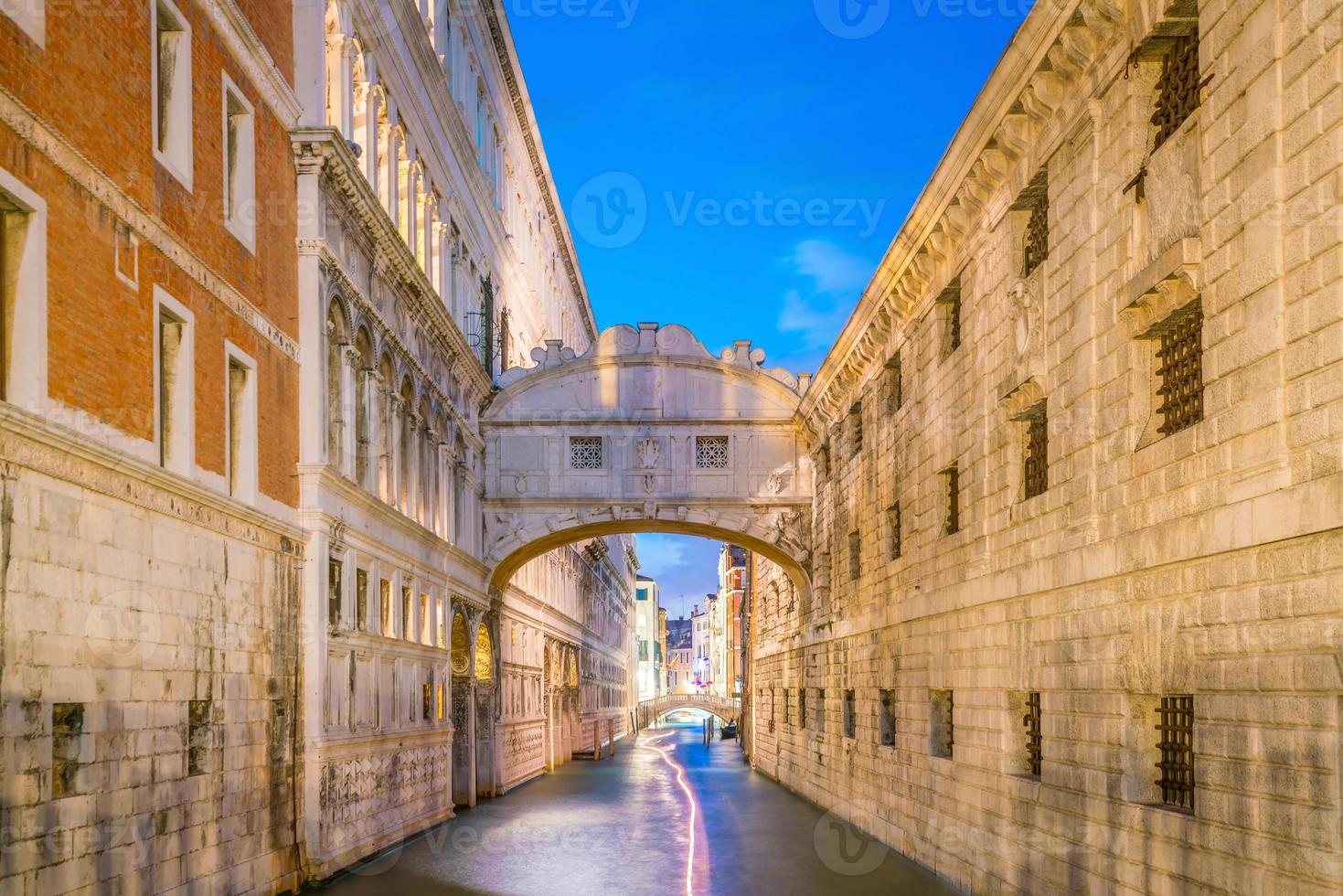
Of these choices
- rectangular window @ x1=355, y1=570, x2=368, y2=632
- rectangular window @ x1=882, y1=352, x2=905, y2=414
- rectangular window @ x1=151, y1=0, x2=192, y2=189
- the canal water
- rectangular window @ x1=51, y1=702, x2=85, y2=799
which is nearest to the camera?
rectangular window @ x1=51, y1=702, x2=85, y2=799

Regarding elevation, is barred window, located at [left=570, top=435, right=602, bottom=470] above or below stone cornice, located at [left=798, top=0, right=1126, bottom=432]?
below

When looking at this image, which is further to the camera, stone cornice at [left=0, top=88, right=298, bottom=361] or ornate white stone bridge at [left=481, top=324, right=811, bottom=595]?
ornate white stone bridge at [left=481, top=324, right=811, bottom=595]

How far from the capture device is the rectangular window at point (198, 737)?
14.1 m

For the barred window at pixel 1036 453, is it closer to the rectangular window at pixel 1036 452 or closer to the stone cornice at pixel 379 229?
the rectangular window at pixel 1036 452

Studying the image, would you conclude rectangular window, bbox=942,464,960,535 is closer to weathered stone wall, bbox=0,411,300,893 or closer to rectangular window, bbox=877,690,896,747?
rectangular window, bbox=877,690,896,747

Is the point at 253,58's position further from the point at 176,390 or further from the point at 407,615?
the point at 407,615

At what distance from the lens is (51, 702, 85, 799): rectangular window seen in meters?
11.0

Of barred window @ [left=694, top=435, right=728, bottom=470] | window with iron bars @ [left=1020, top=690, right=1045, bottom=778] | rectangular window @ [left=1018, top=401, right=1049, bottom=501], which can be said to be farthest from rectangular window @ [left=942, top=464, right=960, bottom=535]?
barred window @ [left=694, top=435, right=728, bottom=470]

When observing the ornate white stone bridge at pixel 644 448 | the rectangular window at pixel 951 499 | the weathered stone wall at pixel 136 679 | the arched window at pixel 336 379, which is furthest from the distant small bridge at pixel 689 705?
the weathered stone wall at pixel 136 679

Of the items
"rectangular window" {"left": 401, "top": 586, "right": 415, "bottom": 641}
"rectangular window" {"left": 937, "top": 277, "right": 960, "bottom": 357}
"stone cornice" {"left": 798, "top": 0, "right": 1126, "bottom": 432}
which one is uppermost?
"stone cornice" {"left": 798, "top": 0, "right": 1126, "bottom": 432}

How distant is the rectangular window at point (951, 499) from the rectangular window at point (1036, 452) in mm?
3018

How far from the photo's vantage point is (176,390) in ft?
46.1

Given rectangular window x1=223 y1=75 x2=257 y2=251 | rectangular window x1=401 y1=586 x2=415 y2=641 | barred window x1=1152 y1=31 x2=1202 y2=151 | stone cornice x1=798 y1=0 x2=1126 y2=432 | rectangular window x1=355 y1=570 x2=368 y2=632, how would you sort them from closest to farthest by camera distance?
barred window x1=1152 y1=31 x2=1202 y2=151, stone cornice x1=798 y1=0 x2=1126 y2=432, rectangular window x1=223 y1=75 x2=257 y2=251, rectangular window x1=355 y1=570 x2=368 y2=632, rectangular window x1=401 y1=586 x2=415 y2=641

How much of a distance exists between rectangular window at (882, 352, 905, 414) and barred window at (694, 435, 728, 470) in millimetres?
9052
